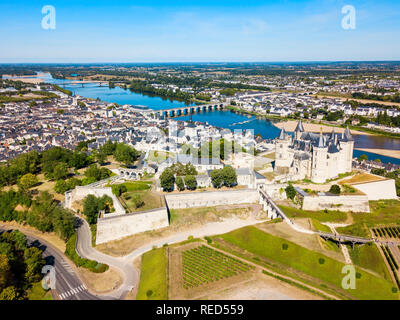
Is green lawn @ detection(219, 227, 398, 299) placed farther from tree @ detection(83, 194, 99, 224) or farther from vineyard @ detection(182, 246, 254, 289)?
tree @ detection(83, 194, 99, 224)

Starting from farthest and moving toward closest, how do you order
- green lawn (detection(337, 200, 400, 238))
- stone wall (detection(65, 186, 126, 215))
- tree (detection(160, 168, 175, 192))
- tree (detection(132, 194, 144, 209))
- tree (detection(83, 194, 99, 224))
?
stone wall (detection(65, 186, 126, 215)) → tree (detection(160, 168, 175, 192)) → tree (detection(132, 194, 144, 209)) → tree (detection(83, 194, 99, 224)) → green lawn (detection(337, 200, 400, 238))

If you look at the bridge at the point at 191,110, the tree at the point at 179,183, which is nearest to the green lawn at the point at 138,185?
the tree at the point at 179,183

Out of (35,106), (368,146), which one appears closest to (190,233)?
(368,146)

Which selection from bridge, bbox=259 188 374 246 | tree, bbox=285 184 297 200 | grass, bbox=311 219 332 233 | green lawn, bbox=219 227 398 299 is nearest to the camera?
green lawn, bbox=219 227 398 299

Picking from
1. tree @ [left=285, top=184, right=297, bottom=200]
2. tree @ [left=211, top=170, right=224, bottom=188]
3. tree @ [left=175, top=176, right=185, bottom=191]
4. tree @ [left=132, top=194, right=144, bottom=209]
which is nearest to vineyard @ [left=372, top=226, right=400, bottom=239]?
tree @ [left=285, top=184, right=297, bottom=200]

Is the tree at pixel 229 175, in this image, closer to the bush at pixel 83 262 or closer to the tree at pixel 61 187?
the bush at pixel 83 262

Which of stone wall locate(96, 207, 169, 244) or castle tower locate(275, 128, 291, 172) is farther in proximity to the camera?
castle tower locate(275, 128, 291, 172)

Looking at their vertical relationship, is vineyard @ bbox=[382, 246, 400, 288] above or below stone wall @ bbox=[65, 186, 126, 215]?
below
